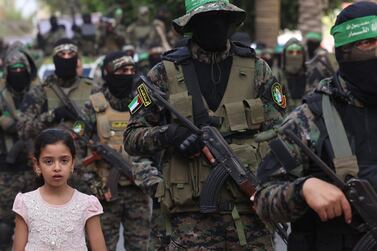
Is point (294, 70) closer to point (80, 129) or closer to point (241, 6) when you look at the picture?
point (80, 129)

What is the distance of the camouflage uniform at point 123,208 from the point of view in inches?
287

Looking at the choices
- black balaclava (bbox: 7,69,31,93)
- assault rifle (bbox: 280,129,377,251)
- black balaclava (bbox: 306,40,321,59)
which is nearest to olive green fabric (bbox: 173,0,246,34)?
assault rifle (bbox: 280,129,377,251)

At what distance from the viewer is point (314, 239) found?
11.8ft

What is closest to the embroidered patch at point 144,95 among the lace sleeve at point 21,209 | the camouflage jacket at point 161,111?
the camouflage jacket at point 161,111

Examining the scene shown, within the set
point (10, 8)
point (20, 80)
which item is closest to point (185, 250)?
point (20, 80)

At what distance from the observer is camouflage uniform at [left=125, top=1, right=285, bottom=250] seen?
493cm

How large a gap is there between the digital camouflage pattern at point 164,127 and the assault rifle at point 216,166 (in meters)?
0.11

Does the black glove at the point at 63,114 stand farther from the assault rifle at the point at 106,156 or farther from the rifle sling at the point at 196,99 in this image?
the rifle sling at the point at 196,99

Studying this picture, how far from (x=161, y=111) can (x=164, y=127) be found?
0.16 metres

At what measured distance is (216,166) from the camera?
4.95 metres

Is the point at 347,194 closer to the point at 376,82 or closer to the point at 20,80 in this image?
the point at 376,82

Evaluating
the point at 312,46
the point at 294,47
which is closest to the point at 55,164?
the point at 294,47

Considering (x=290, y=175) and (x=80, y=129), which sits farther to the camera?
(x=80, y=129)

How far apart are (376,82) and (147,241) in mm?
4218
